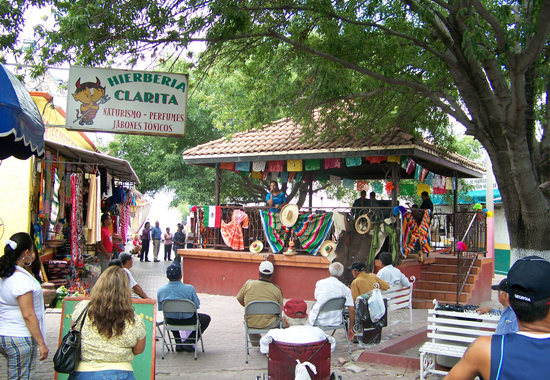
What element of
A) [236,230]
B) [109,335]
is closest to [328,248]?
[236,230]

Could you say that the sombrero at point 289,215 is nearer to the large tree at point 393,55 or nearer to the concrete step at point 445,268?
the large tree at point 393,55

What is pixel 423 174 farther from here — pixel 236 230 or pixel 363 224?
pixel 236 230

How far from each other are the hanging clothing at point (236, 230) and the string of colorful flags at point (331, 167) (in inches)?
52.9

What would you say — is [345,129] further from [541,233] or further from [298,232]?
[541,233]

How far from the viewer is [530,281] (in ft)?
7.75

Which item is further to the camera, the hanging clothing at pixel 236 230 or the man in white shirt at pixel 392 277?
the hanging clothing at pixel 236 230

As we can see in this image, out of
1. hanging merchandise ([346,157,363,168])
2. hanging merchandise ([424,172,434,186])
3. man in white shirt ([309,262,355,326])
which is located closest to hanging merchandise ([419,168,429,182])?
hanging merchandise ([424,172,434,186])

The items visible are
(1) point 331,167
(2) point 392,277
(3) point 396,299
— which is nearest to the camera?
(3) point 396,299

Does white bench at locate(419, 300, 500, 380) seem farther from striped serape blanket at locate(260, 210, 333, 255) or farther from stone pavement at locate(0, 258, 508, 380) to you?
striped serape blanket at locate(260, 210, 333, 255)

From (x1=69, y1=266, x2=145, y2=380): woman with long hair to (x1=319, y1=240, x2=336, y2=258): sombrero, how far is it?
8.18 m

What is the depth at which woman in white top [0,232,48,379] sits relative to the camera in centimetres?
417

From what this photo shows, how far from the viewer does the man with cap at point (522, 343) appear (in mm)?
2264

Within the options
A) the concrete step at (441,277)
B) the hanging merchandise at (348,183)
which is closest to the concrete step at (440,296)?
Answer: the concrete step at (441,277)

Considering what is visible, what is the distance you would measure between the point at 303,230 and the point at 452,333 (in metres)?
6.16
